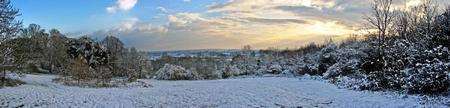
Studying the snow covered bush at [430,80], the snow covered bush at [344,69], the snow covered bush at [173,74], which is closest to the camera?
the snow covered bush at [430,80]

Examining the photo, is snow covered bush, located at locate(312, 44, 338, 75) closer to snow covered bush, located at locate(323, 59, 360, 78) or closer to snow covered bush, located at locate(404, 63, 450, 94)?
snow covered bush, located at locate(323, 59, 360, 78)

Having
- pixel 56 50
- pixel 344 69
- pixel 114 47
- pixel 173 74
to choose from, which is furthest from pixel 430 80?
pixel 114 47

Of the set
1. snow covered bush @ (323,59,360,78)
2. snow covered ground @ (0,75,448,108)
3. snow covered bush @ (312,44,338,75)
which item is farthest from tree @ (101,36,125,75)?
snow covered ground @ (0,75,448,108)

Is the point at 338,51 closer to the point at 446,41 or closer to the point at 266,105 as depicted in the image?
the point at 446,41

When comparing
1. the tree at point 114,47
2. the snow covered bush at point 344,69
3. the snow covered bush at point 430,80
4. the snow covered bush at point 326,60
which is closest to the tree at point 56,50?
the tree at point 114,47

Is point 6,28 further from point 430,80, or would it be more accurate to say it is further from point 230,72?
point 230,72

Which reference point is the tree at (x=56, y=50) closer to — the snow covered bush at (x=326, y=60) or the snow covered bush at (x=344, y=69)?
the snow covered bush at (x=326, y=60)

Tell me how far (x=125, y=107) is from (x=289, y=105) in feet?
26.0

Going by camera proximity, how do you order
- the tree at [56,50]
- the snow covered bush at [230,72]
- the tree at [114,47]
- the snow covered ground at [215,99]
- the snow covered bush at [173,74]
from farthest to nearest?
the tree at [114,47] → the snow covered bush at [230,72] → the tree at [56,50] → the snow covered bush at [173,74] → the snow covered ground at [215,99]

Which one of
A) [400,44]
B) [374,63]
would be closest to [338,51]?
Result: [374,63]

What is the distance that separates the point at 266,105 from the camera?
85.7 feet

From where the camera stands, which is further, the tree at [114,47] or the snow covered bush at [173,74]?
the tree at [114,47]

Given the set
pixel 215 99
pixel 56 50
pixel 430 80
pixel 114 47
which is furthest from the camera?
pixel 114 47

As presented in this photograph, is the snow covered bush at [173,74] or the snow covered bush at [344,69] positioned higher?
the snow covered bush at [344,69]
